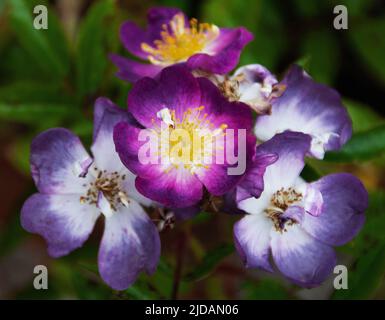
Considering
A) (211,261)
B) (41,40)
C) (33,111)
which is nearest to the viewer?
(211,261)

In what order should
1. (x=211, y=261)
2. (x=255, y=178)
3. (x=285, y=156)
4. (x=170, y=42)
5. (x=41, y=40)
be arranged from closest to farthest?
(x=255, y=178) → (x=285, y=156) → (x=211, y=261) → (x=170, y=42) → (x=41, y=40)

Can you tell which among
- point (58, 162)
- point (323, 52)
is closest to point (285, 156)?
point (58, 162)

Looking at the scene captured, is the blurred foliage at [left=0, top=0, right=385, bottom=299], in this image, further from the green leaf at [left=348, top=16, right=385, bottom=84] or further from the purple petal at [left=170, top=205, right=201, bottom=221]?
the purple petal at [left=170, top=205, right=201, bottom=221]

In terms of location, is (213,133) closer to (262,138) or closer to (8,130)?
Answer: (262,138)

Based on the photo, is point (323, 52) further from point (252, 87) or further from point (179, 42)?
point (252, 87)

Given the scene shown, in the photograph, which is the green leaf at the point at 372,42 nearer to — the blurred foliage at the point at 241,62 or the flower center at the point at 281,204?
the blurred foliage at the point at 241,62
